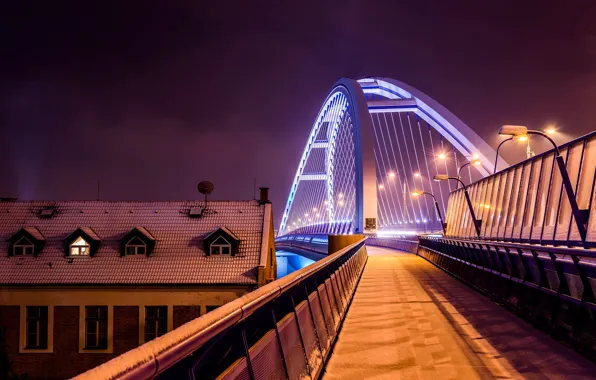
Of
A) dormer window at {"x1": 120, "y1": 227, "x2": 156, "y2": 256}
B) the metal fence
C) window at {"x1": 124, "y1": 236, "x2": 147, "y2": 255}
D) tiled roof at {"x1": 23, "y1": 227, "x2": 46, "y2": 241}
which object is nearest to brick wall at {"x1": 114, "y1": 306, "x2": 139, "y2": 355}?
window at {"x1": 124, "y1": 236, "x2": 147, "y2": 255}

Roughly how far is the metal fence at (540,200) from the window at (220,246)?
1594 cm

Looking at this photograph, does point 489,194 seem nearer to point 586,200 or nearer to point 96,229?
point 586,200

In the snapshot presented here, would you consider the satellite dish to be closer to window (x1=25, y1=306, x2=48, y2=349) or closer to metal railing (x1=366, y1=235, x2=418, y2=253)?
window (x1=25, y1=306, x2=48, y2=349)

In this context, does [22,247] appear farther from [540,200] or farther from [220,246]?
[540,200]

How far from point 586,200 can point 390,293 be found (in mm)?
6372

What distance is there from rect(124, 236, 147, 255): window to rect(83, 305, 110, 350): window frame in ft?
17.6

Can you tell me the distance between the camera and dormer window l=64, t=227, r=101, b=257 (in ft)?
126

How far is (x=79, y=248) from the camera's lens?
38688mm

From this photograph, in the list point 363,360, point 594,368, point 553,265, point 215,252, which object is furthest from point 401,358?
point 215,252

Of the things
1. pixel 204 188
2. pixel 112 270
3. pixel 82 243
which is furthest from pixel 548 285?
pixel 204 188

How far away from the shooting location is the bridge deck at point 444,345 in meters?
5.95

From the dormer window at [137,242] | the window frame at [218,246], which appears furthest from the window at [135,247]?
the window frame at [218,246]

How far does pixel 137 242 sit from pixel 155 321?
806cm

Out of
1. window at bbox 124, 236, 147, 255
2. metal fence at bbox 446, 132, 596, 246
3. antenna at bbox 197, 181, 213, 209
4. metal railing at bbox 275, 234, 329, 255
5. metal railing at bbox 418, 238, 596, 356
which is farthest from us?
metal railing at bbox 275, 234, 329, 255
